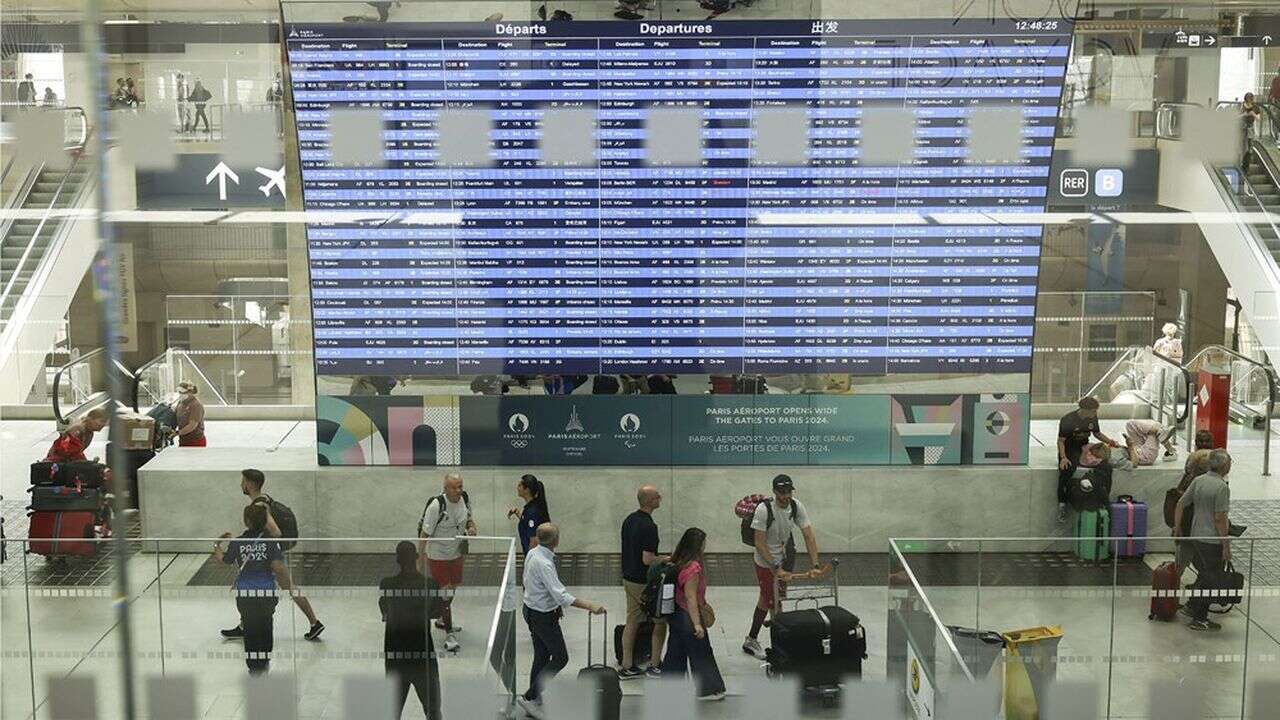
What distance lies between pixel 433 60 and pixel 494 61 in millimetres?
404

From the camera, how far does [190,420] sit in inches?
472

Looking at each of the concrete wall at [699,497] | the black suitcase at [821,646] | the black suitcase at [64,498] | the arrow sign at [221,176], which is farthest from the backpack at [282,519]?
the black suitcase at [821,646]

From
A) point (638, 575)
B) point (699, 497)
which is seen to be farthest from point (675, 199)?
point (638, 575)

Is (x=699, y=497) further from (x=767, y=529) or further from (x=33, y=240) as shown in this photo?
(x=33, y=240)

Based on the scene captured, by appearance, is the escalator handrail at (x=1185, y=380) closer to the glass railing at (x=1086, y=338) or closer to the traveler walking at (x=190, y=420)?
the glass railing at (x=1086, y=338)

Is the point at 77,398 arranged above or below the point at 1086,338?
below

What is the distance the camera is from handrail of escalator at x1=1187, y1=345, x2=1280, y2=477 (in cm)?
1216

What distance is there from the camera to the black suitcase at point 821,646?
868 cm

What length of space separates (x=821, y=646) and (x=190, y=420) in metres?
5.52

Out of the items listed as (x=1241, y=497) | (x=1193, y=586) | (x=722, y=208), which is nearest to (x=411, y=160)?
(x=722, y=208)

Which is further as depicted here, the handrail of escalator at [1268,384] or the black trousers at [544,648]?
the handrail of escalator at [1268,384]

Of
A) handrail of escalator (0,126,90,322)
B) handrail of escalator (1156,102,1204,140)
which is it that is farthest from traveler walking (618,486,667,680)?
handrail of escalator (0,126,90,322)

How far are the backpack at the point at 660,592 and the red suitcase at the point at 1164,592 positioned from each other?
2.46 metres

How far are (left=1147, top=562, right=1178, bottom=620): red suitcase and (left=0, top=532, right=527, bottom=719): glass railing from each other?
3.19 meters
